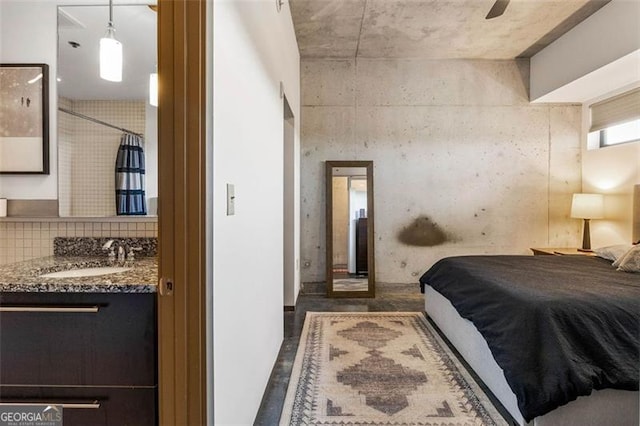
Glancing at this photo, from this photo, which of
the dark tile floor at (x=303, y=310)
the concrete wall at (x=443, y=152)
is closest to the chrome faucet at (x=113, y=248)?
the dark tile floor at (x=303, y=310)

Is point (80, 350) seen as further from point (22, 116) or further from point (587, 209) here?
point (587, 209)

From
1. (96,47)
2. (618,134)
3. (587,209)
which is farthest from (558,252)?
(96,47)

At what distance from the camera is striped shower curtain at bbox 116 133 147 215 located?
2.07 meters

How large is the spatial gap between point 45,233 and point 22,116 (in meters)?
0.69

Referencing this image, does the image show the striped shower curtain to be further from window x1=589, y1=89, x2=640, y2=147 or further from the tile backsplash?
window x1=589, y1=89, x2=640, y2=147

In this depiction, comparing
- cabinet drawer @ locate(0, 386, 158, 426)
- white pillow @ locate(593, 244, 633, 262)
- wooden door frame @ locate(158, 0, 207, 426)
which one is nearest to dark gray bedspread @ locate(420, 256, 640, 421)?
white pillow @ locate(593, 244, 633, 262)

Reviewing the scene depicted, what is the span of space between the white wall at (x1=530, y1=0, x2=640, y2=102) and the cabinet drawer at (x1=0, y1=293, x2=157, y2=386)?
13.5 ft

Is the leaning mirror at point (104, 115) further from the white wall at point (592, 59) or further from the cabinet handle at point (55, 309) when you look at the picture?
the white wall at point (592, 59)

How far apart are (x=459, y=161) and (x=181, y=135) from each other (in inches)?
161

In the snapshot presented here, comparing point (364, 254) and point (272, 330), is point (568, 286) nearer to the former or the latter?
point (272, 330)

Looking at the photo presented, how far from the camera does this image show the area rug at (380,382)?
6.44 feet

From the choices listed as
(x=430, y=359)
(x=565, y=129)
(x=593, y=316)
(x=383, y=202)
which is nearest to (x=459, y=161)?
(x=383, y=202)

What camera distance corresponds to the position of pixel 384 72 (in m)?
4.48

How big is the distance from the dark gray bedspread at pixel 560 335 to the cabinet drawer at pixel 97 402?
1.64m
